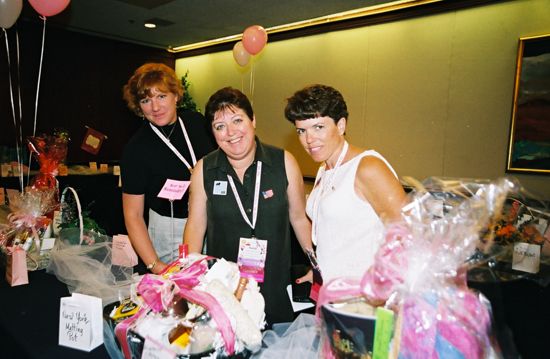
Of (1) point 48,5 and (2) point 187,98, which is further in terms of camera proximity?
(2) point 187,98

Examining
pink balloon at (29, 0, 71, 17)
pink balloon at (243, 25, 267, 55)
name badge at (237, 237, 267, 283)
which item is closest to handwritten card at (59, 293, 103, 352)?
name badge at (237, 237, 267, 283)

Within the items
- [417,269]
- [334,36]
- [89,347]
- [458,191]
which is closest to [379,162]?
[458,191]

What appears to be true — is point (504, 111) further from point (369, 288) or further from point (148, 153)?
point (369, 288)

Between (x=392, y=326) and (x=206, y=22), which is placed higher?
(x=206, y=22)

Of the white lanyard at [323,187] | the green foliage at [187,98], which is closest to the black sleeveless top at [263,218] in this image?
the white lanyard at [323,187]

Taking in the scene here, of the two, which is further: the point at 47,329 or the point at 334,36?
the point at 334,36

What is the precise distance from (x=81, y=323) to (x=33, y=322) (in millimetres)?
336

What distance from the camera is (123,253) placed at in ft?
5.46

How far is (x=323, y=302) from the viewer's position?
74 centimetres

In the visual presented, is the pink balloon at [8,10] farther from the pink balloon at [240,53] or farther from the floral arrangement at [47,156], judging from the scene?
the pink balloon at [240,53]

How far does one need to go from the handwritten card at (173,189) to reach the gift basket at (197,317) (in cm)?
101

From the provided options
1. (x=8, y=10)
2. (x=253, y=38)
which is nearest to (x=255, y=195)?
(x=8, y=10)

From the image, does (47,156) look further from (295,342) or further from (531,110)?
(531,110)

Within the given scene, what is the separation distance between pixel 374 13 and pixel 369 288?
519 cm
